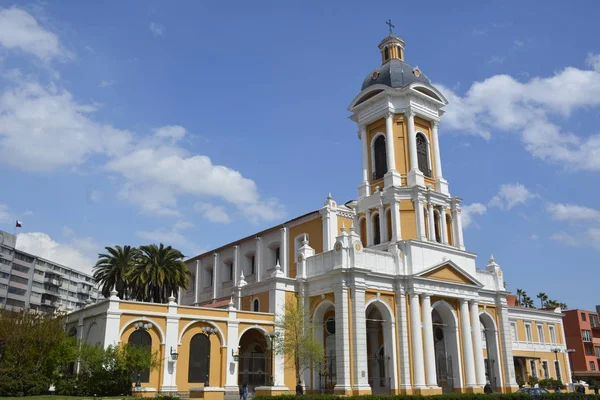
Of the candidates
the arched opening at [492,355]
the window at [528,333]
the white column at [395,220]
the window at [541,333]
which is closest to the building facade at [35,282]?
the white column at [395,220]

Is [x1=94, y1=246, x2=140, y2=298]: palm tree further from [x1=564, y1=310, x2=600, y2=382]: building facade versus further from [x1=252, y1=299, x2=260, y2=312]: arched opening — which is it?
[x1=564, y1=310, x2=600, y2=382]: building facade

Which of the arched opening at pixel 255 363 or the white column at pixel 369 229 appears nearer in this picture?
the arched opening at pixel 255 363

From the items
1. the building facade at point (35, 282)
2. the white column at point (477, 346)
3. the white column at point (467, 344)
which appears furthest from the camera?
the building facade at point (35, 282)

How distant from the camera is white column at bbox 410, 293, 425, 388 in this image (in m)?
36.3

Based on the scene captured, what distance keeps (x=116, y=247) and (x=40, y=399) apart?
79.2 feet

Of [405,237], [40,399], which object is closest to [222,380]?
[40,399]

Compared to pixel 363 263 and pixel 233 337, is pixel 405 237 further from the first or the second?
pixel 233 337

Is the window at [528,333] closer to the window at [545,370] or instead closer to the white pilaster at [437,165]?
the window at [545,370]

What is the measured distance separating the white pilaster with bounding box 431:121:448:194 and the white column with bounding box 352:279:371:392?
12.9 meters

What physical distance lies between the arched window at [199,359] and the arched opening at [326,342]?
7.11 metres

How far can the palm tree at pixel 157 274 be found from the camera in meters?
47.5

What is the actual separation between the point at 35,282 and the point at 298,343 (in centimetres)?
8017

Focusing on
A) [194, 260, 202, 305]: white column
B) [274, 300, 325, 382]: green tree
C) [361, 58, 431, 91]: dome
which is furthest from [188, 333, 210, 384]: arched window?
[194, 260, 202, 305]: white column

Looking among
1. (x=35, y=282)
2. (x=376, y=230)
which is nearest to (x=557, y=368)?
(x=376, y=230)
